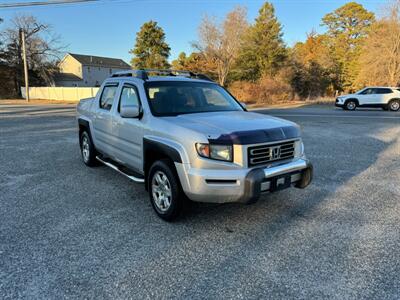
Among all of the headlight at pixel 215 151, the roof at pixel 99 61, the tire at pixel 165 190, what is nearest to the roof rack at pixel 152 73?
the tire at pixel 165 190

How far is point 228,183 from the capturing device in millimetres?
3250

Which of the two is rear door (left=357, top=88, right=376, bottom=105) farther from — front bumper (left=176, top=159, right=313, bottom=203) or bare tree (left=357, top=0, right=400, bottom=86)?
front bumper (left=176, top=159, right=313, bottom=203)

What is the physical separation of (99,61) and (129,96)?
67429mm

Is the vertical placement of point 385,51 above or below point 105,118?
above

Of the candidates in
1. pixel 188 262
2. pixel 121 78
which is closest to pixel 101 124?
pixel 121 78

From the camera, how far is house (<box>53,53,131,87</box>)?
58.9 metres

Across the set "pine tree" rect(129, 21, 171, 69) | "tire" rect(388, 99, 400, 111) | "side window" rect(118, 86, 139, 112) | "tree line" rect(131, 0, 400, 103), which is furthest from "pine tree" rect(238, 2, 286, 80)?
"side window" rect(118, 86, 139, 112)

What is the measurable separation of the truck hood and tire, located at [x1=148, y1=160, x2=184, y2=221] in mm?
587

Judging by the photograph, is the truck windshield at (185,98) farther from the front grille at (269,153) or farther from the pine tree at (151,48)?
the pine tree at (151,48)

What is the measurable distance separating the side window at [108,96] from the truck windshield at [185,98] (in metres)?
1.12

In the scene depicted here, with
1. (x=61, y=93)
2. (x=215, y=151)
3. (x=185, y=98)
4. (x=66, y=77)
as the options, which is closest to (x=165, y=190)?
(x=215, y=151)

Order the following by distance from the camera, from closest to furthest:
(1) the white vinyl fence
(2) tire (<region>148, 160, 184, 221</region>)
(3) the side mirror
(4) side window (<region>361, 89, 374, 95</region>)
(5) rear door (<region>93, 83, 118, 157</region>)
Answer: (2) tire (<region>148, 160, 184, 221</region>), (3) the side mirror, (5) rear door (<region>93, 83, 118, 157</region>), (4) side window (<region>361, 89, 374, 95</region>), (1) the white vinyl fence

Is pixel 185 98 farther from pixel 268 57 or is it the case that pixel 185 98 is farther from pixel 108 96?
pixel 268 57

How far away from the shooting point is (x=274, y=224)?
12.4ft
